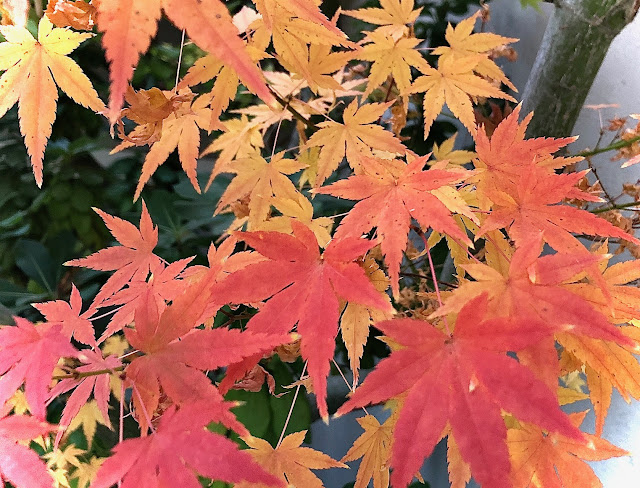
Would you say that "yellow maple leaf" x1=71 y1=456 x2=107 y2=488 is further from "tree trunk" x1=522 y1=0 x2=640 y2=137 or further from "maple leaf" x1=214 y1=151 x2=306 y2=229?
"tree trunk" x1=522 y1=0 x2=640 y2=137

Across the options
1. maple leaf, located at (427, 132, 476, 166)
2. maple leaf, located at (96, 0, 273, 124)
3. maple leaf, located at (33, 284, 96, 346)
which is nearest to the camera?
maple leaf, located at (96, 0, 273, 124)

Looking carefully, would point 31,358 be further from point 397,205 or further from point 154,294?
point 397,205

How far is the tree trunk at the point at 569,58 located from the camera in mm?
593

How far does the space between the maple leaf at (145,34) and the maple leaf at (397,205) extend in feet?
0.56

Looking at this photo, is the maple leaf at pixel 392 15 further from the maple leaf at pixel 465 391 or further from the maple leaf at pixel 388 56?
the maple leaf at pixel 465 391

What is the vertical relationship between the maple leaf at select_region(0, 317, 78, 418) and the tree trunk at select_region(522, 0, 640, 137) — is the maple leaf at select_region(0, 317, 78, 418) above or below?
below

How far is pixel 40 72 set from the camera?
1.38 ft

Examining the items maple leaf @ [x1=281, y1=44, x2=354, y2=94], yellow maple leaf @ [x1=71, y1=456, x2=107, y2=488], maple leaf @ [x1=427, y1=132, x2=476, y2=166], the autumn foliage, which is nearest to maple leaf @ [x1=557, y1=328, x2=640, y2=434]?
the autumn foliage

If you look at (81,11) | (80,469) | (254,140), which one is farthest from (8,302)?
(81,11)

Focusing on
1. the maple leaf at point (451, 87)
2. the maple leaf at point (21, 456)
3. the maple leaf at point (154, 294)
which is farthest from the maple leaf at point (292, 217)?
the maple leaf at point (21, 456)

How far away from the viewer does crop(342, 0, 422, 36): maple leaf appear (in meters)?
0.65

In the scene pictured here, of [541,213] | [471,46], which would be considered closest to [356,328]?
[541,213]

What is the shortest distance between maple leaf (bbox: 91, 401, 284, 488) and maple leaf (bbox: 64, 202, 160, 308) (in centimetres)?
27

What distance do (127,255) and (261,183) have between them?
0.66ft
